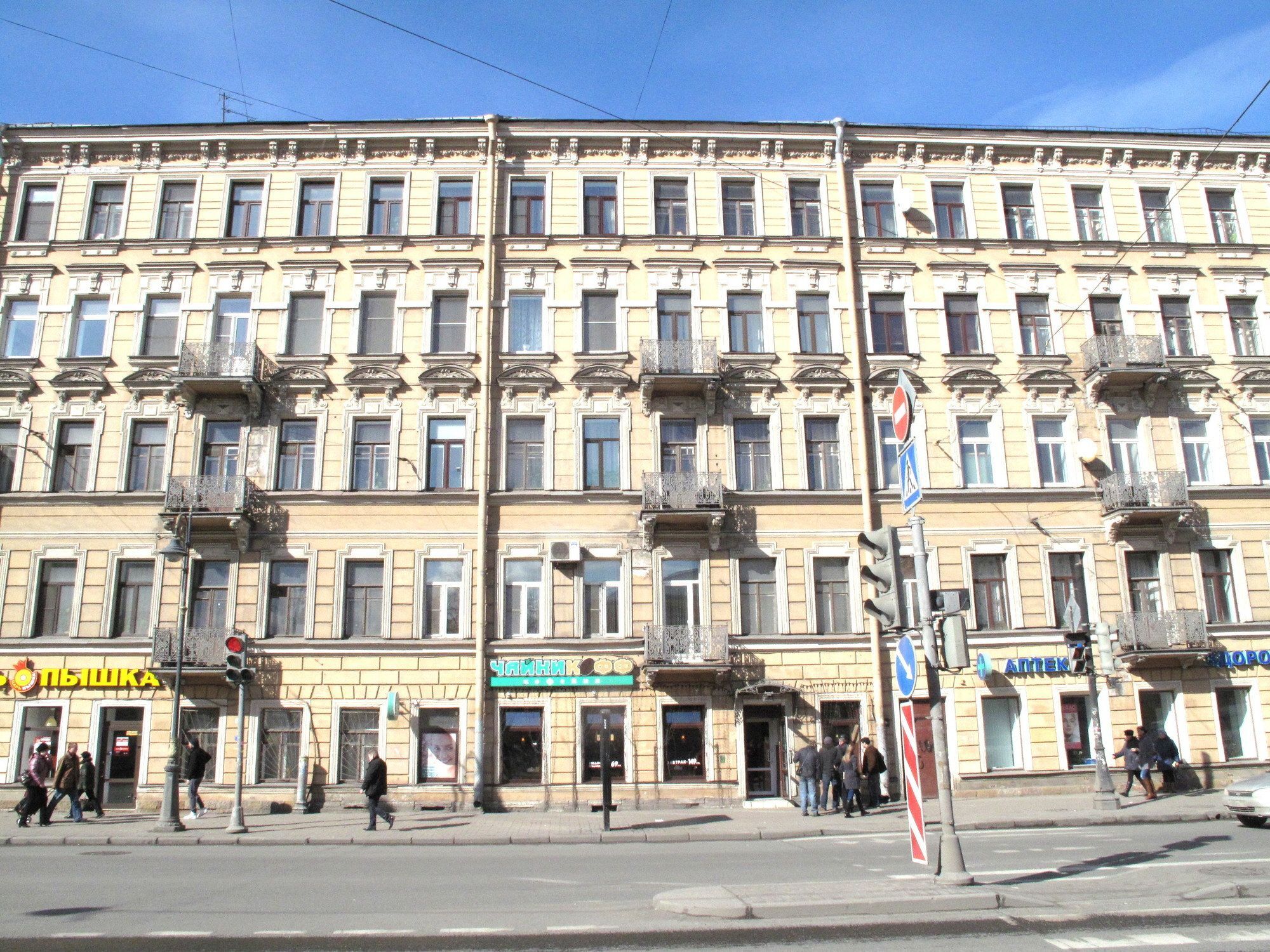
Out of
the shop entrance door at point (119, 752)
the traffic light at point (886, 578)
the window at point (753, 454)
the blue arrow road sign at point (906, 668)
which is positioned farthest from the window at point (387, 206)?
the blue arrow road sign at point (906, 668)

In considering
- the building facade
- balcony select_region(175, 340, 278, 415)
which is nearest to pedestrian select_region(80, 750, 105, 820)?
the building facade

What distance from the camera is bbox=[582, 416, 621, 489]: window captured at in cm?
2500

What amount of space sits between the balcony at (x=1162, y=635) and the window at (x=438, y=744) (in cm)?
1709

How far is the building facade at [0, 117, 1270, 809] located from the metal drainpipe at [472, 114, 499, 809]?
12 centimetres

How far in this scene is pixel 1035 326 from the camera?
26.8 metres

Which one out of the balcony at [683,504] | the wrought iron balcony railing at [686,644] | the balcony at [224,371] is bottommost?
the wrought iron balcony railing at [686,644]

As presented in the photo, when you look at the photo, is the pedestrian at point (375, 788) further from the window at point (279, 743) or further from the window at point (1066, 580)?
the window at point (1066, 580)

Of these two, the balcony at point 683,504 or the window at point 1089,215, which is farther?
the window at point 1089,215

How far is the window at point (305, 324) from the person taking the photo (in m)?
25.7

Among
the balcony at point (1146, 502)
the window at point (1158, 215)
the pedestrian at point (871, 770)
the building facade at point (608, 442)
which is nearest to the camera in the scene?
the pedestrian at point (871, 770)

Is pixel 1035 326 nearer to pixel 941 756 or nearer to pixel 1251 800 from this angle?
pixel 1251 800

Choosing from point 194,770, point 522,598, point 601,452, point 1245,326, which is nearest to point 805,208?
point 601,452

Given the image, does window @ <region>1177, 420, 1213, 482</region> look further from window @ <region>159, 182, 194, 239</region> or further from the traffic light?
window @ <region>159, 182, 194, 239</region>

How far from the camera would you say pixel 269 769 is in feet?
75.9
